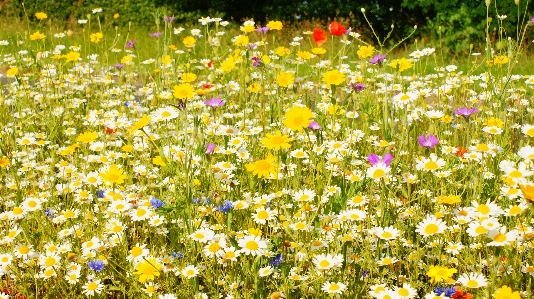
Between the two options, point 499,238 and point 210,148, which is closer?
point 499,238

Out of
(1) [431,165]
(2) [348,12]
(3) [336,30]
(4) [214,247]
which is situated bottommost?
(2) [348,12]

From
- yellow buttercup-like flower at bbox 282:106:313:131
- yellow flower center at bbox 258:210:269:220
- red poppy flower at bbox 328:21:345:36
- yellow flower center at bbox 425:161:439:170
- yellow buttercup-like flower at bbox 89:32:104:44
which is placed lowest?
yellow flower center at bbox 258:210:269:220

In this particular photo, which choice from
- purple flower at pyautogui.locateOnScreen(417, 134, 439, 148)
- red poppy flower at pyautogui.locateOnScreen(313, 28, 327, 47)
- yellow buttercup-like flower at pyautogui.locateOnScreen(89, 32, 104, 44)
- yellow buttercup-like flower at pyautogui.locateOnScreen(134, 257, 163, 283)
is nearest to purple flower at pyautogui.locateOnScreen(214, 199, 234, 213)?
yellow buttercup-like flower at pyautogui.locateOnScreen(134, 257, 163, 283)

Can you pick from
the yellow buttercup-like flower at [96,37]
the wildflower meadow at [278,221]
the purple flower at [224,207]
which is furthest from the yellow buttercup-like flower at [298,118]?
the yellow buttercup-like flower at [96,37]

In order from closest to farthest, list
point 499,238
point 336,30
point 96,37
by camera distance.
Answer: point 499,238 → point 336,30 → point 96,37

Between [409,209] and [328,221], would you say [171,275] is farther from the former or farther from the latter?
[409,209]

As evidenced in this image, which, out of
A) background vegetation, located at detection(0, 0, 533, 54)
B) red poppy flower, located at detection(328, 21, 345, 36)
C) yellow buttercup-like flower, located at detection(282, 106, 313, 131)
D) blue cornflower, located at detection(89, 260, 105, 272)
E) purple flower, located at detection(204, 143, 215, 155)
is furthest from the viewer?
background vegetation, located at detection(0, 0, 533, 54)

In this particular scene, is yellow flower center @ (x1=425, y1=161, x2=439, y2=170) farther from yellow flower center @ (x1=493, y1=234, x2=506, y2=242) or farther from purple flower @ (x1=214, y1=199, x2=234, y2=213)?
purple flower @ (x1=214, y1=199, x2=234, y2=213)

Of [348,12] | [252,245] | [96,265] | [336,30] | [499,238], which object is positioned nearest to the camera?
[499,238]

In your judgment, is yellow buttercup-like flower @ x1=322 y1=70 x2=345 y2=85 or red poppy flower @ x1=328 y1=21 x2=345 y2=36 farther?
red poppy flower @ x1=328 y1=21 x2=345 y2=36

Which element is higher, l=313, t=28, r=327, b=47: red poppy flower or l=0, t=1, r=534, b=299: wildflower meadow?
l=313, t=28, r=327, b=47: red poppy flower

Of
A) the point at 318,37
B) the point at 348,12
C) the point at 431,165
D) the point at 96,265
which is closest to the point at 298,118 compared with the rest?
the point at 431,165

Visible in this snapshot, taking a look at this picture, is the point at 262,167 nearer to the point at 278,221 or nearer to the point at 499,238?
the point at 278,221

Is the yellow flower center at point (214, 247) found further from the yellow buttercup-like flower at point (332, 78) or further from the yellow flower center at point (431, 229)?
the yellow buttercup-like flower at point (332, 78)
